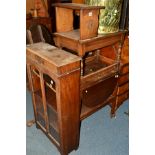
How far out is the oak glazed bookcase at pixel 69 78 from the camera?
1.29 meters

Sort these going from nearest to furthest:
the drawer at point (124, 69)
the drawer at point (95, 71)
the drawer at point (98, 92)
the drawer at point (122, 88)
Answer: the drawer at point (95, 71)
the drawer at point (98, 92)
the drawer at point (124, 69)
the drawer at point (122, 88)

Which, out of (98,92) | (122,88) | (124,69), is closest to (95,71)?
(98,92)

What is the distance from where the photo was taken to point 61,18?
1526mm

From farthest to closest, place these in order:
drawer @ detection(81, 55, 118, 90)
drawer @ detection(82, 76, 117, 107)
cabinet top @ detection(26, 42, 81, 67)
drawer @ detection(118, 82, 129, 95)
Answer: drawer @ detection(118, 82, 129, 95)
drawer @ detection(82, 76, 117, 107)
drawer @ detection(81, 55, 118, 90)
cabinet top @ detection(26, 42, 81, 67)

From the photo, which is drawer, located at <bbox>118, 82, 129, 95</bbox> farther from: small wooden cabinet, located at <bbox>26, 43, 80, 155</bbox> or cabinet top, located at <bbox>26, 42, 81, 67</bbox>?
cabinet top, located at <bbox>26, 42, 81, 67</bbox>

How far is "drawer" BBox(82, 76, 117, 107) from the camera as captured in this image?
5.49 feet

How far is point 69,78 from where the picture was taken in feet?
4.25

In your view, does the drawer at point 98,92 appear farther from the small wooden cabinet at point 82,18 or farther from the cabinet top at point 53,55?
the small wooden cabinet at point 82,18

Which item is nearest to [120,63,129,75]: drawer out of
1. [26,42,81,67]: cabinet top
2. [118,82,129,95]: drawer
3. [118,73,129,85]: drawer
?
[118,73,129,85]: drawer

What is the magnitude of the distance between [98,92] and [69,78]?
0.55 m

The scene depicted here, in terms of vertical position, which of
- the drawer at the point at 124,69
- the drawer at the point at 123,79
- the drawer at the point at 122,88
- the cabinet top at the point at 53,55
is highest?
the cabinet top at the point at 53,55

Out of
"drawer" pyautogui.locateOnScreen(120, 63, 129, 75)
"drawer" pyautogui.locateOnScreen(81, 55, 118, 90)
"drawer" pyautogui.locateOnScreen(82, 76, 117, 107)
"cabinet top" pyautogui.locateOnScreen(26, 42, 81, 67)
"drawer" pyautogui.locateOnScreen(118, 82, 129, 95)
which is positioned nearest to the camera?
"cabinet top" pyautogui.locateOnScreen(26, 42, 81, 67)

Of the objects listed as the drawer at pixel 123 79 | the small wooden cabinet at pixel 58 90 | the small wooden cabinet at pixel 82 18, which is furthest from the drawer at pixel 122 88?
the small wooden cabinet at pixel 82 18
